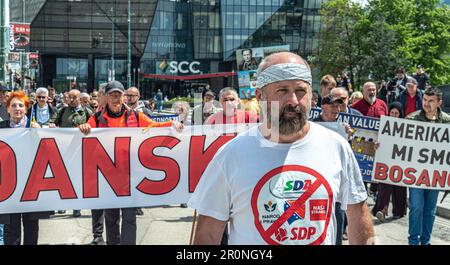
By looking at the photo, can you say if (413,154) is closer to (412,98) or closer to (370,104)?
(370,104)

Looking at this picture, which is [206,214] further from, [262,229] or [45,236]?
[45,236]

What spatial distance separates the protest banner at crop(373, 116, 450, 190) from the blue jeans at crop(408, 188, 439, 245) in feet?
0.51

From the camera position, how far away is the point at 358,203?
2.79m

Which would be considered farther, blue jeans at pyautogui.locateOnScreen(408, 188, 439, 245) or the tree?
the tree

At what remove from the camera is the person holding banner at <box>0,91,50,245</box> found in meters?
5.72

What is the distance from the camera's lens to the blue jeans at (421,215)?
20.4 ft

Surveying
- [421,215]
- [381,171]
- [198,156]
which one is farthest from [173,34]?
[421,215]

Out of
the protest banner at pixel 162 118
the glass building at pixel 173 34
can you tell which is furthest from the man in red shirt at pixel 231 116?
the glass building at pixel 173 34

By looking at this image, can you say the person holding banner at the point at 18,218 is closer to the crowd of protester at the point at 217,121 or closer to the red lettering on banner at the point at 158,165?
the crowd of protester at the point at 217,121

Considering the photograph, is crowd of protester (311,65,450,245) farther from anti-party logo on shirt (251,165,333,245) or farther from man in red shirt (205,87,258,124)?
anti-party logo on shirt (251,165,333,245)

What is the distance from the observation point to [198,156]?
664cm

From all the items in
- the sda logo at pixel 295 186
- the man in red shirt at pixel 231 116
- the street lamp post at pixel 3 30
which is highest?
the street lamp post at pixel 3 30

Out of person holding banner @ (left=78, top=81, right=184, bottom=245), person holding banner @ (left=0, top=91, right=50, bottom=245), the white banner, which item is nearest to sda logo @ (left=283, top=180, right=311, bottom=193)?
person holding banner @ (left=78, top=81, right=184, bottom=245)
